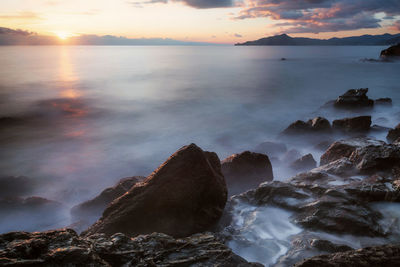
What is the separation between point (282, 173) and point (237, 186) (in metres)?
3.28

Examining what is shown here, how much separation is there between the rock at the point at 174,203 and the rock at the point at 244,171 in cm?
285

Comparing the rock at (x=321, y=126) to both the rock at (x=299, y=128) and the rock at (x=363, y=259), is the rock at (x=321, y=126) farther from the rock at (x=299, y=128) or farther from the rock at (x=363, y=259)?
the rock at (x=363, y=259)

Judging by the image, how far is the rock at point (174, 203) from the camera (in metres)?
5.30

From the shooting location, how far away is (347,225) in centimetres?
501

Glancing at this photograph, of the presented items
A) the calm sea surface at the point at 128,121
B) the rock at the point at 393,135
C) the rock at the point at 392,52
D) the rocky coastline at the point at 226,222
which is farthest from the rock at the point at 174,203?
the rock at the point at 392,52

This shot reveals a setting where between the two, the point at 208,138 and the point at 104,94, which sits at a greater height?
the point at 104,94

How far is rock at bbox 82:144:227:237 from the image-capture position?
530 cm

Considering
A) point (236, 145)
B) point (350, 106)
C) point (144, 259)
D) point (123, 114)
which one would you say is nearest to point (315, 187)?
point (144, 259)

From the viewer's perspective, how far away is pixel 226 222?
239 inches

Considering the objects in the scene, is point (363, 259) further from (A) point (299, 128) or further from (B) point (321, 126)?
(A) point (299, 128)

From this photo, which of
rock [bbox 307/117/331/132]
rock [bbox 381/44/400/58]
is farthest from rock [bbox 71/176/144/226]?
rock [bbox 381/44/400/58]

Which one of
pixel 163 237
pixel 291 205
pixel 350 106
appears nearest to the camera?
pixel 163 237

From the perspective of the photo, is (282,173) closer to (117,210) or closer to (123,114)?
(117,210)

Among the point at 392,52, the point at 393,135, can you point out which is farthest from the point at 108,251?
the point at 392,52
